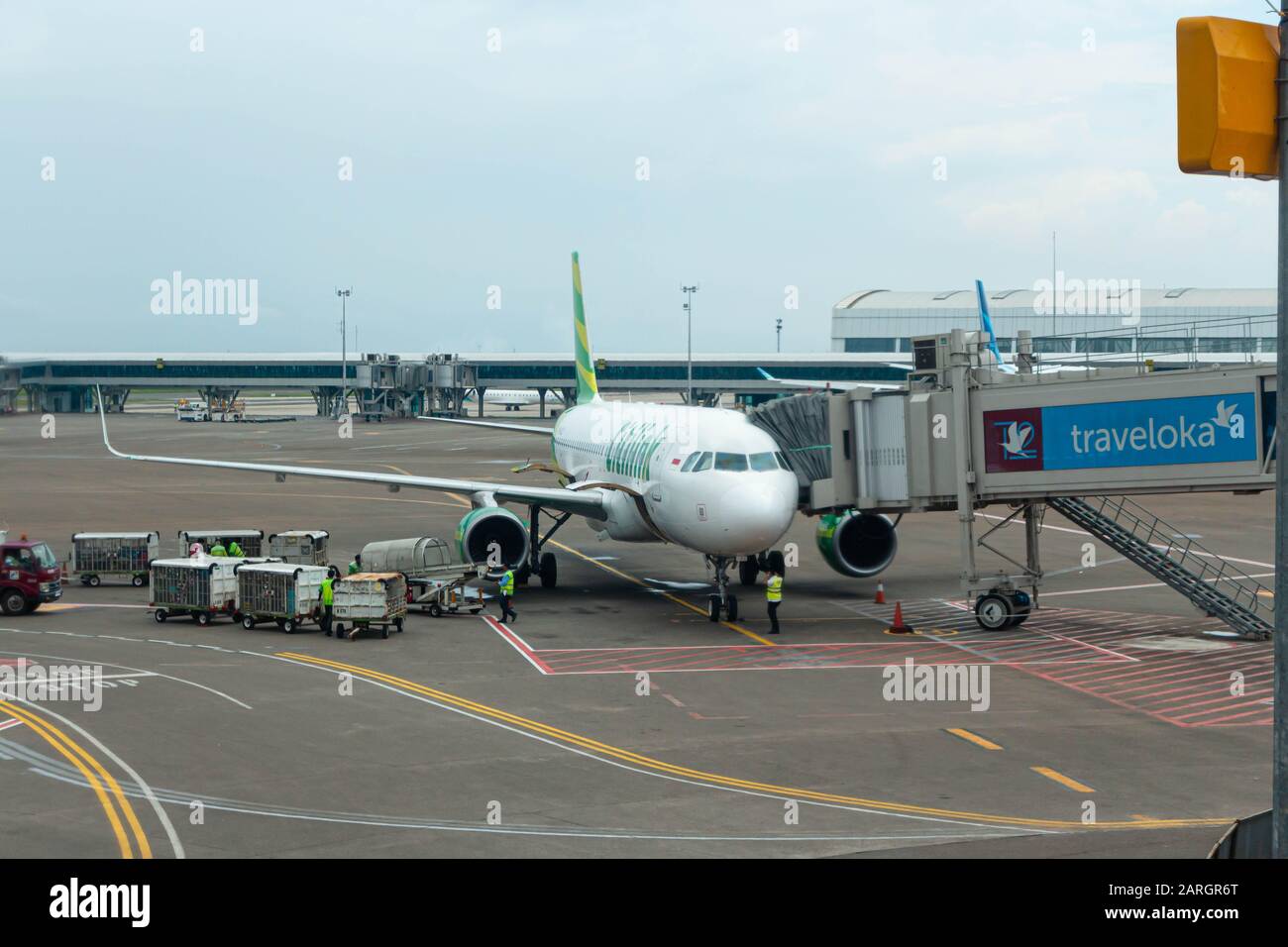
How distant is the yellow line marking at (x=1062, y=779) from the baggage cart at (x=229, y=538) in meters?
32.4

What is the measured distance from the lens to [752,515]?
113ft

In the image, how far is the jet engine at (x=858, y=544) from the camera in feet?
141

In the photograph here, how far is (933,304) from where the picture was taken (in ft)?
626

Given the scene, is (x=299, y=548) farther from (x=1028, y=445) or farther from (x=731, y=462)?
(x=1028, y=445)

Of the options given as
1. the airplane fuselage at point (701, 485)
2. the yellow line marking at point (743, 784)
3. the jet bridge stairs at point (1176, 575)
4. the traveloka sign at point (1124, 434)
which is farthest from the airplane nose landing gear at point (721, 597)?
the yellow line marking at point (743, 784)

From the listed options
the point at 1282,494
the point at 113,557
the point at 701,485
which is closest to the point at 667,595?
the point at 701,485

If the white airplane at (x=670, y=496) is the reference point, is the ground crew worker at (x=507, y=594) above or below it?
below

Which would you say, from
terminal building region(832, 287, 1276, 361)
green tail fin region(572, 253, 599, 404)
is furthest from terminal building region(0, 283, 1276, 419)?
green tail fin region(572, 253, 599, 404)

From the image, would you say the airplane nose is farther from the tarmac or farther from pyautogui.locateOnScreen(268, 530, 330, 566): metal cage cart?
pyautogui.locateOnScreen(268, 530, 330, 566): metal cage cart

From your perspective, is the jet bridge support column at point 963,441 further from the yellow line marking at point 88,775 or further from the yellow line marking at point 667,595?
the yellow line marking at point 88,775

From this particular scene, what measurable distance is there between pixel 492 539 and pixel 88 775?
69.0 ft

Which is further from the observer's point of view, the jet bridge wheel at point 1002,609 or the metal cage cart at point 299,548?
the metal cage cart at point 299,548

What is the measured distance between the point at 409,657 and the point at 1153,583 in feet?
86.9
